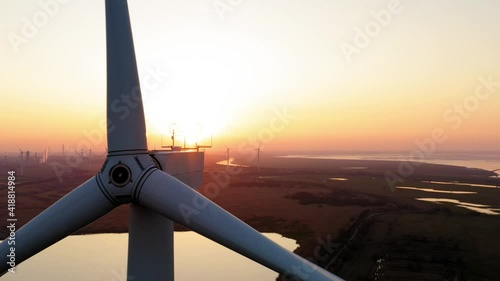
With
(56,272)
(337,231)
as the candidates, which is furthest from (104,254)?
(337,231)

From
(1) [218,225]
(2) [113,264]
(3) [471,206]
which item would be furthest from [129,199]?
(3) [471,206]

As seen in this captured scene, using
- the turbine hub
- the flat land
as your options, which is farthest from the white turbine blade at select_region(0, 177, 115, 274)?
the flat land

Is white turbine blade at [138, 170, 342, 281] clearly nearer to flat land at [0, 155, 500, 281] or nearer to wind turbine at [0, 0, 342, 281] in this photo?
wind turbine at [0, 0, 342, 281]

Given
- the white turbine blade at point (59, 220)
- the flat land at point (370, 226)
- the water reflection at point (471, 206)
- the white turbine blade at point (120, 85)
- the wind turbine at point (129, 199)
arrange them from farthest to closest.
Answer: the water reflection at point (471, 206) → the flat land at point (370, 226) → the white turbine blade at point (120, 85) → the white turbine blade at point (59, 220) → the wind turbine at point (129, 199)

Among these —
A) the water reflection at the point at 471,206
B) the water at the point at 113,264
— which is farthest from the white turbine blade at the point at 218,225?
the water reflection at the point at 471,206

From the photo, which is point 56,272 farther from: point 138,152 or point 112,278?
point 138,152

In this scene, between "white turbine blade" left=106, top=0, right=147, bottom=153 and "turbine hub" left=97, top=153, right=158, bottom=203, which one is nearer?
"turbine hub" left=97, top=153, right=158, bottom=203

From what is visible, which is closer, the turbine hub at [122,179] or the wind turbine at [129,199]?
the wind turbine at [129,199]

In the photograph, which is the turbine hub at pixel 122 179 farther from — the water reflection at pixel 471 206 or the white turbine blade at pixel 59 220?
the water reflection at pixel 471 206

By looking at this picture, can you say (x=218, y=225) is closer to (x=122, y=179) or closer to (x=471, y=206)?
(x=122, y=179)
